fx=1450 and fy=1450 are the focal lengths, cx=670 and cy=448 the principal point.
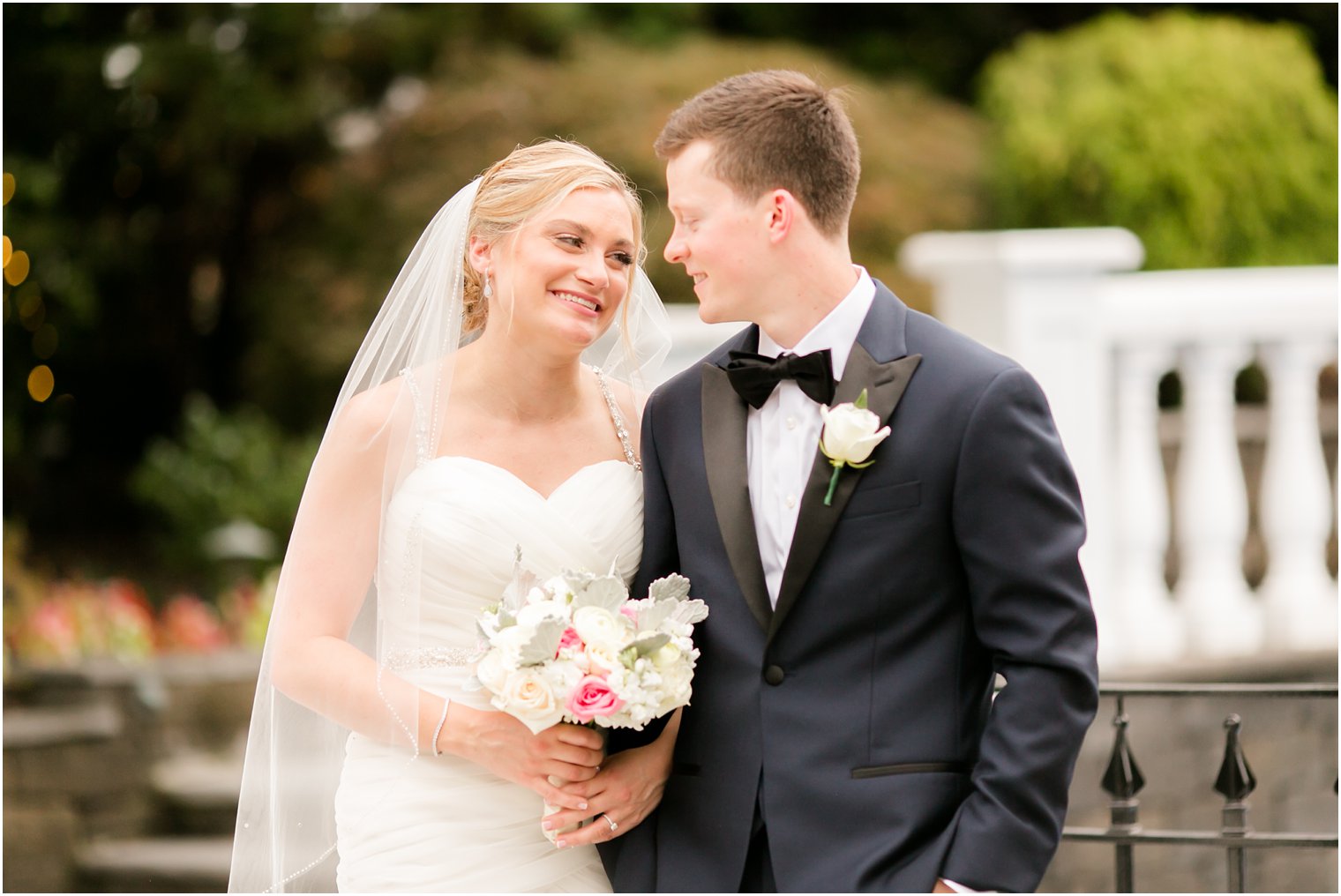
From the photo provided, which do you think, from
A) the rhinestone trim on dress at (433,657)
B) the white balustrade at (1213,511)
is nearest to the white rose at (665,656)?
the rhinestone trim on dress at (433,657)

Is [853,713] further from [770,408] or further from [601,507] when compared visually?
[601,507]

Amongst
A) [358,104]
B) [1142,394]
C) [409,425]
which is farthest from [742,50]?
[409,425]

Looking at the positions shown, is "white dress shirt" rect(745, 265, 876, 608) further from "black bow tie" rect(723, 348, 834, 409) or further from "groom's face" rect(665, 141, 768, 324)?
"groom's face" rect(665, 141, 768, 324)

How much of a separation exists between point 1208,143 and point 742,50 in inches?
155

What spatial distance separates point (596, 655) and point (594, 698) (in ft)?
0.25

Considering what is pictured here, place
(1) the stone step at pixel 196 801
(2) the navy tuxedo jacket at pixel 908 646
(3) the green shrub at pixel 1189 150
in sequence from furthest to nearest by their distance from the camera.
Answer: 1. (3) the green shrub at pixel 1189 150
2. (1) the stone step at pixel 196 801
3. (2) the navy tuxedo jacket at pixel 908 646

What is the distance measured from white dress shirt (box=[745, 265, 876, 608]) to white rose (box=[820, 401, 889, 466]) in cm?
13

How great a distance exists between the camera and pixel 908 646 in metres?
2.62

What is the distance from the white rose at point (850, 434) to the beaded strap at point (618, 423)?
83cm

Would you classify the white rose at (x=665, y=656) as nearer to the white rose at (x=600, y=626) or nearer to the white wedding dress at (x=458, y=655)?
the white rose at (x=600, y=626)

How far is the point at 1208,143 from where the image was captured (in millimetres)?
11391

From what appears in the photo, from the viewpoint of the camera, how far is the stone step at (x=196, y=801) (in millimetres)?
7324

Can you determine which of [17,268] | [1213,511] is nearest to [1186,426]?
[1213,511]

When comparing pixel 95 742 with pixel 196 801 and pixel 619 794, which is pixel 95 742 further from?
pixel 619 794
